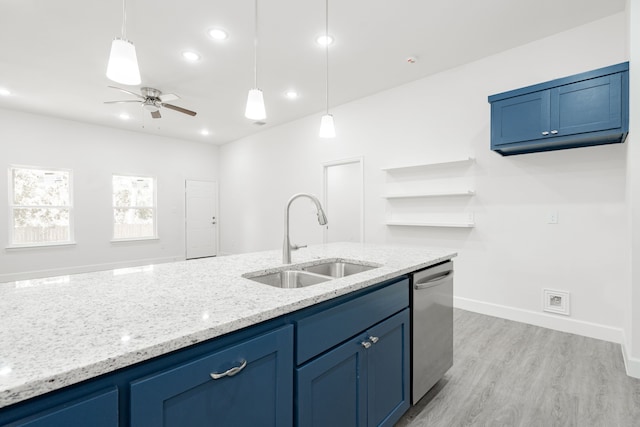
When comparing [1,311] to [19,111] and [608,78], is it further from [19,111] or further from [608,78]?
[19,111]

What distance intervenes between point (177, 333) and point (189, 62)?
3736mm

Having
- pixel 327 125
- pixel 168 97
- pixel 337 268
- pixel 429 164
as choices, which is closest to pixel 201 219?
pixel 168 97

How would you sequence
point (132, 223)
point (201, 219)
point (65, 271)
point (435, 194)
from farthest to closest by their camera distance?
point (201, 219), point (132, 223), point (65, 271), point (435, 194)

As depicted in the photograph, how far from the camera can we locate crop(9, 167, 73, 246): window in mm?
5434

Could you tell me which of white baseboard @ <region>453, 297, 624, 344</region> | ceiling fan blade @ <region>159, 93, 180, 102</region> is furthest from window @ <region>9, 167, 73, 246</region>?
white baseboard @ <region>453, 297, 624, 344</region>

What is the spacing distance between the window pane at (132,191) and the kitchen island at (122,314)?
5.94m

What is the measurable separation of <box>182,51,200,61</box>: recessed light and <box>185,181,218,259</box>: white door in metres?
4.42

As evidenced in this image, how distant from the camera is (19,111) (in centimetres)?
536

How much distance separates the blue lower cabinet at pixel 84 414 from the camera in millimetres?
588

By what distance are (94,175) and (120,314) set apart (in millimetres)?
6584

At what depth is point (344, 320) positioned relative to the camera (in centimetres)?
128

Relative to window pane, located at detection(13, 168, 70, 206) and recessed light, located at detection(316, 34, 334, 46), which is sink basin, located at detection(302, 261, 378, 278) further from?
window pane, located at detection(13, 168, 70, 206)

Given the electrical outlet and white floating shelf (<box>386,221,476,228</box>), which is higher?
white floating shelf (<box>386,221,476,228</box>)

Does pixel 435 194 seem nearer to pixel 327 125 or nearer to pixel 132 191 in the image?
pixel 327 125
